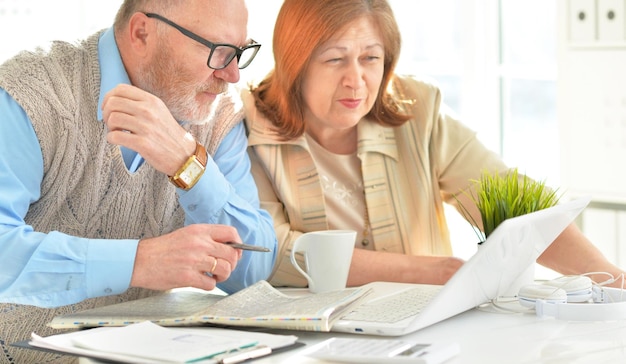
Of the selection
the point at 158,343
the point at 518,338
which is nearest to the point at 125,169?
Answer: the point at 158,343

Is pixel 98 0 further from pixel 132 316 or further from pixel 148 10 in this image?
pixel 132 316

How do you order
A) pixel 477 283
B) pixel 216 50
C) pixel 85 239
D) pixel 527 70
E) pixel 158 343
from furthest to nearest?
pixel 527 70 < pixel 216 50 < pixel 85 239 < pixel 477 283 < pixel 158 343

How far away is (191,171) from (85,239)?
0.77ft

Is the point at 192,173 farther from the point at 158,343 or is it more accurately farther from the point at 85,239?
the point at 158,343

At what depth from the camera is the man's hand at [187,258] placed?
5.12 ft

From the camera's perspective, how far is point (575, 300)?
1.58m

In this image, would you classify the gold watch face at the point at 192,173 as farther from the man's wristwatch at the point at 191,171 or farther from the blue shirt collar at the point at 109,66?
the blue shirt collar at the point at 109,66

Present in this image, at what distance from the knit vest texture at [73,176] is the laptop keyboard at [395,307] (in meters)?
0.56

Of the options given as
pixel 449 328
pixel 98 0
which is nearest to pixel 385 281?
pixel 449 328

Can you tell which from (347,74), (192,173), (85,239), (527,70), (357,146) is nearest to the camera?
(85,239)

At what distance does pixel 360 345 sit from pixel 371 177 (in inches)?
33.7

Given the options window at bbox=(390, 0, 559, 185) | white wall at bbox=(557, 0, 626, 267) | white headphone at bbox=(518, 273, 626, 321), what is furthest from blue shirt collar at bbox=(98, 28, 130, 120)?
window at bbox=(390, 0, 559, 185)

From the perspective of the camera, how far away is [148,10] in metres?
1.90

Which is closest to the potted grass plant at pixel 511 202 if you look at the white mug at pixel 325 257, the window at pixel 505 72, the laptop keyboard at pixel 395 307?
the laptop keyboard at pixel 395 307
